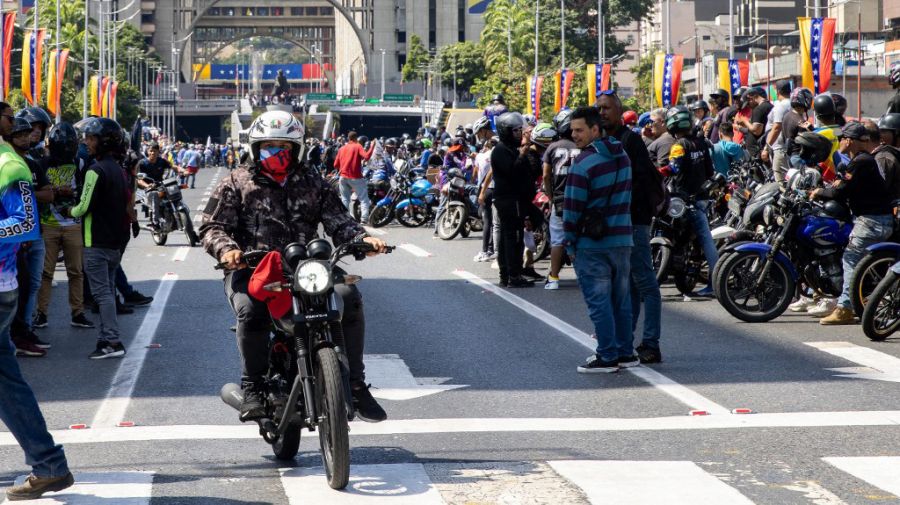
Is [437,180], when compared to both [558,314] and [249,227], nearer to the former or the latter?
[558,314]

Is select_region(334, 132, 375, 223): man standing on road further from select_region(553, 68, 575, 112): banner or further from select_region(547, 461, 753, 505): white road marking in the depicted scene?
select_region(553, 68, 575, 112): banner

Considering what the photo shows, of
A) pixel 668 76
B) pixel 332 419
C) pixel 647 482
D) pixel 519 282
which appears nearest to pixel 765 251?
pixel 519 282

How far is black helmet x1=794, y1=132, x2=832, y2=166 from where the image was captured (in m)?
14.1

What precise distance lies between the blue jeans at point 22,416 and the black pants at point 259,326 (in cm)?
99

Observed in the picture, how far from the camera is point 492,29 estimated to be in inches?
4473

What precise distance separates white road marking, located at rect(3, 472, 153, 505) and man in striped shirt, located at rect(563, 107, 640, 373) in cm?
424

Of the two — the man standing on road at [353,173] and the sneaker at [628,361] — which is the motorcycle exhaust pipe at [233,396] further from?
the man standing on road at [353,173]

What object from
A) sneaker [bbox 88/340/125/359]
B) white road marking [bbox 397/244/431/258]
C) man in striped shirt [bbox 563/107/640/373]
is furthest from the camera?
white road marking [bbox 397/244/431/258]

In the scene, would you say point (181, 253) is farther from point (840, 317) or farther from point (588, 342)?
point (840, 317)

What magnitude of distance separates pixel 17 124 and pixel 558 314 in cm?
543

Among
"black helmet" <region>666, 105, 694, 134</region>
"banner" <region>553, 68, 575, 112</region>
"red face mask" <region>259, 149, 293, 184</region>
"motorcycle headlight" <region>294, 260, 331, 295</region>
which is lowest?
"motorcycle headlight" <region>294, 260, 331, 295</region>

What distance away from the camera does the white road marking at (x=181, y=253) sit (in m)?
22.7

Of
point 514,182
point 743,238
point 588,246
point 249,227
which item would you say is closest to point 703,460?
point 249,227

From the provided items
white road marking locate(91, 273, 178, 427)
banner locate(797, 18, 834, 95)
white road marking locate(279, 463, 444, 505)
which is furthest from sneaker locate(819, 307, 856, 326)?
banner locate(797, 18, 834, 95)
